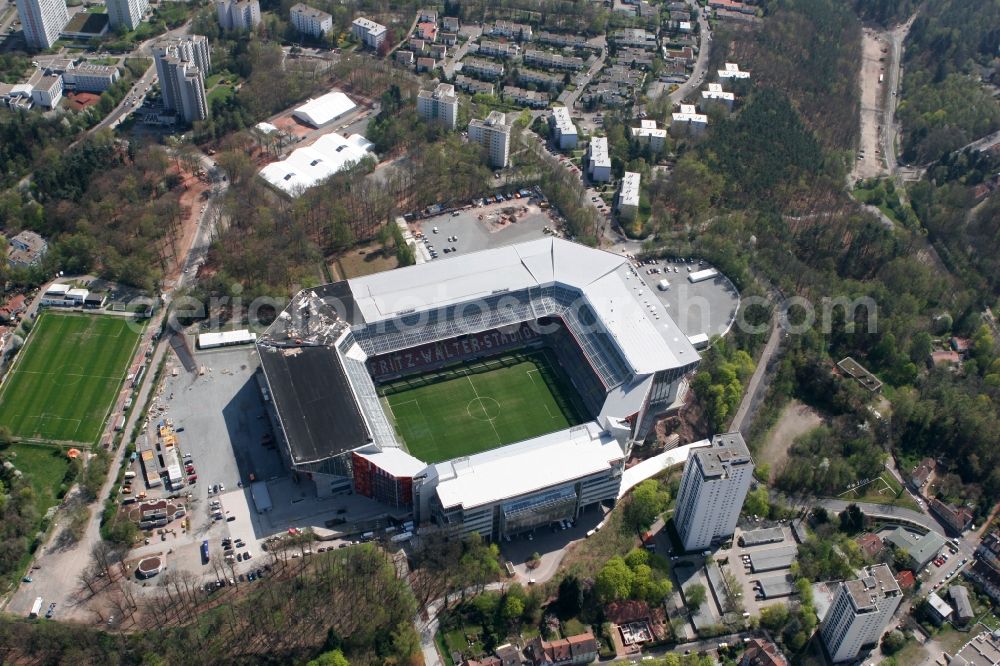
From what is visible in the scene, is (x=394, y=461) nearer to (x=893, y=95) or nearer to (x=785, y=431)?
(x=785, y=431)

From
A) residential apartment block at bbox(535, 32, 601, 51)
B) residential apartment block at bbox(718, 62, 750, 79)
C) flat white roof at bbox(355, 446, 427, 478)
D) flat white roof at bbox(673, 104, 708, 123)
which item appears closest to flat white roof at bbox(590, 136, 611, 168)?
flat white roof at bbox(673, 104, 708, 123)

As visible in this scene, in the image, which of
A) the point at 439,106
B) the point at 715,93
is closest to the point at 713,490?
the point at 439,106

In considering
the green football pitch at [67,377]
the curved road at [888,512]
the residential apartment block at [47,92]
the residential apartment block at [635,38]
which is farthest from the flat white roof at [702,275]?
the residential apartment block at [47,92]

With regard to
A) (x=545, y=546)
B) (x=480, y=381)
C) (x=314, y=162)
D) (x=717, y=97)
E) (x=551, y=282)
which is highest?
(x=717, y=97)

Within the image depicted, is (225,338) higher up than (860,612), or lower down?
lower down

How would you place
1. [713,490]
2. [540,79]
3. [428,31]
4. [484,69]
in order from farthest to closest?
[428,31] → [484,69] → [540,79] → [713,490]

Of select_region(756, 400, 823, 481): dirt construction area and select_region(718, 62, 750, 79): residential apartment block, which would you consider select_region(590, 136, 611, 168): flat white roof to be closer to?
select_region(718, 62, 750, 79): residential apartment block

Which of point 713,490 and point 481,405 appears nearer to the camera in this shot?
point 713,490
